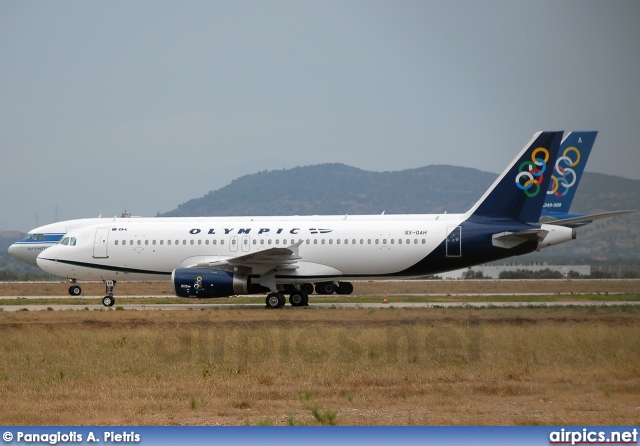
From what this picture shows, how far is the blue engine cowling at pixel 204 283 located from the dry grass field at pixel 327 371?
14.6 feet

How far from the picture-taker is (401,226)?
33.2 m

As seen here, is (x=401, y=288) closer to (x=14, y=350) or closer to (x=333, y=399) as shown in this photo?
(x=14, y=350)

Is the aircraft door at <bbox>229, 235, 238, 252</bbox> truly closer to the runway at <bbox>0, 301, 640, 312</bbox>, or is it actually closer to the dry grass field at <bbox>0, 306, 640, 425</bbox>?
the runway at <bbox>0, 301, 640, 312</bbox>

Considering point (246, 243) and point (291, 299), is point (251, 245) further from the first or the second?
point (291, 299)

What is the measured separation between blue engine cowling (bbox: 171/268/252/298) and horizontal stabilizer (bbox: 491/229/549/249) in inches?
368

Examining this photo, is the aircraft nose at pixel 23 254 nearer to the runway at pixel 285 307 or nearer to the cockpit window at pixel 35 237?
the cockpit window at pixel 35 237

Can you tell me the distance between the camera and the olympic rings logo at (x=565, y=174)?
41344 millimetres

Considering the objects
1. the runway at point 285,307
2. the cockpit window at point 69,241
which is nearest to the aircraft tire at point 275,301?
the runway at point 285,307

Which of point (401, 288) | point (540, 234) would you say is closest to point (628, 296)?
point (540, 234)

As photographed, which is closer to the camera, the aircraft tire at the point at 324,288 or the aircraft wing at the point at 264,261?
the aircraft wing at the point at 264,261

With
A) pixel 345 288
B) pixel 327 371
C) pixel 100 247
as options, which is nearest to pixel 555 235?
pixel 345 288

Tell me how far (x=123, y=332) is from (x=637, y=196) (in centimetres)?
2802

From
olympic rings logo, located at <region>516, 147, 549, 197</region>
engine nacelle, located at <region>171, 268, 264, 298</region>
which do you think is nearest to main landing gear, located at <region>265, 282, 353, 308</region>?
engine nacelle, located at <region>171, 268, 264, 298</region>

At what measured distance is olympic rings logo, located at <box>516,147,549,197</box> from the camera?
31688 millimetres
